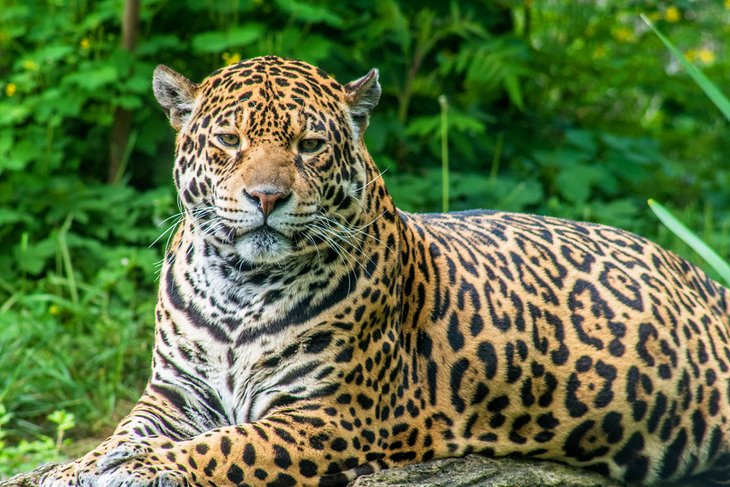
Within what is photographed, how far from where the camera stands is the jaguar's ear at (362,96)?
4980 mm

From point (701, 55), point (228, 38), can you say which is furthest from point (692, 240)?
point (701, 55)

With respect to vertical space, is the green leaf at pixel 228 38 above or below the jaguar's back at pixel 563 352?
above

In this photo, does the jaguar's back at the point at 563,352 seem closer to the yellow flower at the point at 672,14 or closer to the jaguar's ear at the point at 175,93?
the jaguar's ear at the point at 175,93

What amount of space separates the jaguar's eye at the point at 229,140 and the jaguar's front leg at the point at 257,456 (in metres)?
1.21

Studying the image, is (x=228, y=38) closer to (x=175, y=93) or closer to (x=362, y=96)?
(x=175, y=93)

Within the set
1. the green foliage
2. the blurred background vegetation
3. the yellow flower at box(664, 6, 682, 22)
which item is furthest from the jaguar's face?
the yellow flower at box(664, 6, 682, 22)

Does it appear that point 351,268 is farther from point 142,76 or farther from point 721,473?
point 142,76

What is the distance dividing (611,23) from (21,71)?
19.7 ft

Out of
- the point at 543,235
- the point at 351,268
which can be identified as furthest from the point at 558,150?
the point at 351,268

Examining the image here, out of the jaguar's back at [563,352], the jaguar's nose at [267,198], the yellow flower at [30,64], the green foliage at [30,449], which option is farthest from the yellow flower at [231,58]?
the jaguar's nose at [267,198]

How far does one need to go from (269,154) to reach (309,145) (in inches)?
9.1

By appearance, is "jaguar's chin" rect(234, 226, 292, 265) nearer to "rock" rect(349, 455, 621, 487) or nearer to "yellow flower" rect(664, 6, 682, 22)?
"rock" rect(349, 455, 621, 487)

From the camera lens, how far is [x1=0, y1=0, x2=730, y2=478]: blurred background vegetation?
8.27m

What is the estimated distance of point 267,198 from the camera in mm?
4379
